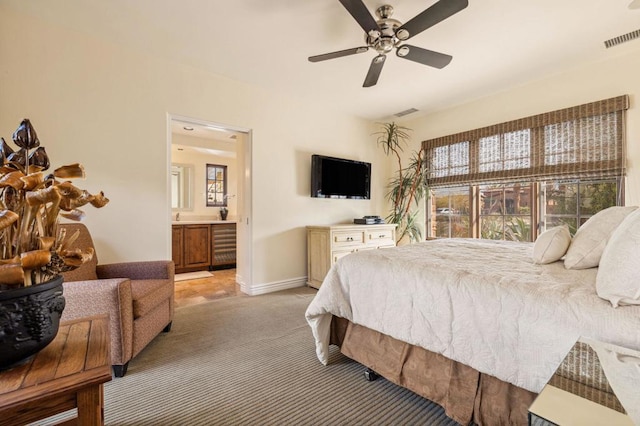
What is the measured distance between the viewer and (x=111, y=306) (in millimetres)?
1705

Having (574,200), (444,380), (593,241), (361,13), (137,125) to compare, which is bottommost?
(444,380)

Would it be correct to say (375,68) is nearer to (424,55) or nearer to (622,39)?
(424,55)

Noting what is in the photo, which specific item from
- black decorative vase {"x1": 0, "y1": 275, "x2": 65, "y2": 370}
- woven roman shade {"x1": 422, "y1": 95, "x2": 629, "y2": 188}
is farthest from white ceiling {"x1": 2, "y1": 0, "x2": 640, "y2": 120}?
black decorative vase {"x1": 0, "y1": 275, "x2": 65, "y2": 370}

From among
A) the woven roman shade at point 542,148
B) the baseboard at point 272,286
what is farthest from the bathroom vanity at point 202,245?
the woven roman shade at point 542,148

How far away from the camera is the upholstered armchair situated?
1.65m

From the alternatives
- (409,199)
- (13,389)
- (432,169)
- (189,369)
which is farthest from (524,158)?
(13,389)

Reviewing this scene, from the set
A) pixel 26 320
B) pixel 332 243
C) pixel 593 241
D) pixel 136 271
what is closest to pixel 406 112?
pixel 332 243

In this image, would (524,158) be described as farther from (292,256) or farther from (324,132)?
(292,256)

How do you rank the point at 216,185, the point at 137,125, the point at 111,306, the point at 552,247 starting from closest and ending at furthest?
the point at 552,247
the point at 111,306
the point at 137,125
the point at 216,185

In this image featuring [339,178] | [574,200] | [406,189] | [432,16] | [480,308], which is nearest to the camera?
[480,308]

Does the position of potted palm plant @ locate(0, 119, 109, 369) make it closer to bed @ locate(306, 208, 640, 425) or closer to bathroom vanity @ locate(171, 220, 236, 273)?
bed @ locate(306, 208, 640, 425)

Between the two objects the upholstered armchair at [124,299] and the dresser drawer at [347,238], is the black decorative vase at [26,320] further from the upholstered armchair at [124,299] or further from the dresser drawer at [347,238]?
the dresser drawer at [347,238]

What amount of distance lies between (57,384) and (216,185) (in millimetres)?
5552

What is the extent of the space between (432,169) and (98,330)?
4.44 metres
